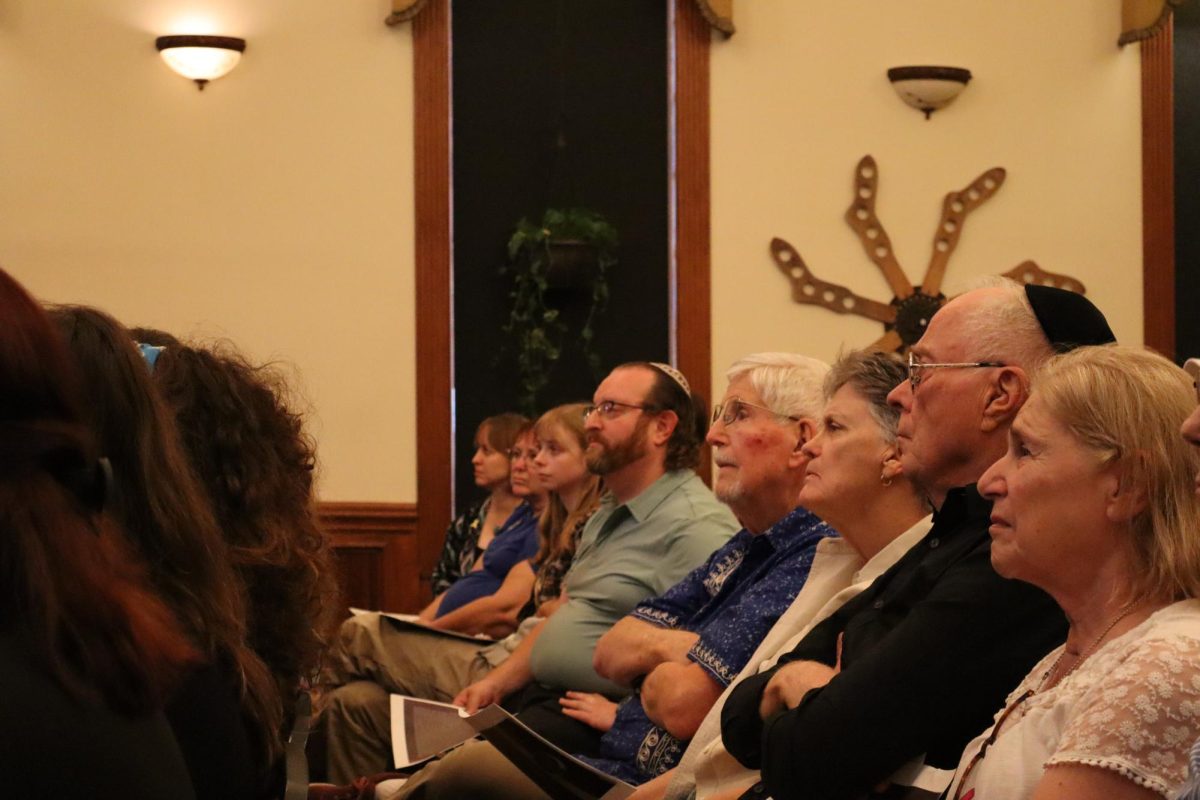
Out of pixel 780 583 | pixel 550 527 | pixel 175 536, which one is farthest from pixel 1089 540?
pixel 550 527

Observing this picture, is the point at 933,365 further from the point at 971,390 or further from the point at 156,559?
the point at 156,559

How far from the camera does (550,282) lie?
680 centimetres

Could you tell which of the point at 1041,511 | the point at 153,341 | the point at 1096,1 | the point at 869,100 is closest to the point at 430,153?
the point at 869,100

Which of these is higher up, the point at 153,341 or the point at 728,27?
the point at 728,27

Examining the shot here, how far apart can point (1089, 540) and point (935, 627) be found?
1.15 feet

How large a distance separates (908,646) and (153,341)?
1.15 metres

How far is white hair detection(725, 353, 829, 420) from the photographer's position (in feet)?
10.9

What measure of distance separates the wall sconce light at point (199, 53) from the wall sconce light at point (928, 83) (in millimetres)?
2897

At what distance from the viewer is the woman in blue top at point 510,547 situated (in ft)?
16.8

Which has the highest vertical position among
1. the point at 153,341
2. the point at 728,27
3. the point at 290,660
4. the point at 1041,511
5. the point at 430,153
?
the point at 728,27

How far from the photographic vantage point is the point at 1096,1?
703 cm

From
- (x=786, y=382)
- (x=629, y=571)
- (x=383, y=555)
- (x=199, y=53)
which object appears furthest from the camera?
(x=383, y=555)

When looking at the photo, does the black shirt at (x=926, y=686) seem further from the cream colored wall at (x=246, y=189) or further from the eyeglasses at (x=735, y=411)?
the cream colored wall at (x=246, y=189)

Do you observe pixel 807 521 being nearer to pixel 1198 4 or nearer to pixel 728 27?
pixel 728 27
